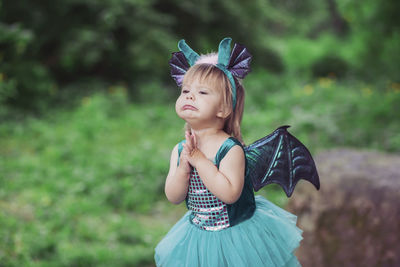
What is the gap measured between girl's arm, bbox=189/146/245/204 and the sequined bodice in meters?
0.09

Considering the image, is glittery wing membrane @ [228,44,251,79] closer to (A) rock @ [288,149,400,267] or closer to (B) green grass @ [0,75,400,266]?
(A) rock @ [288,149,400,267]

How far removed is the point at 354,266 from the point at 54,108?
5877 millimetres

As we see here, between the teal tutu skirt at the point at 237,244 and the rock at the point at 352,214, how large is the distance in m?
1.36

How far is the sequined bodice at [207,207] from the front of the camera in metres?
1.60

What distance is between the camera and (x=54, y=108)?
7.32 metres

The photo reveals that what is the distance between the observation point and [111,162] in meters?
5.14

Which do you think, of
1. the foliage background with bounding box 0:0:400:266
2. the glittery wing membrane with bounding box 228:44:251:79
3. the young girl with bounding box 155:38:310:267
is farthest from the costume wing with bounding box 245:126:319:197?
the foliage background with bounding box 0:0:400:266

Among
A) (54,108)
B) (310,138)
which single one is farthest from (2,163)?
(310,138)

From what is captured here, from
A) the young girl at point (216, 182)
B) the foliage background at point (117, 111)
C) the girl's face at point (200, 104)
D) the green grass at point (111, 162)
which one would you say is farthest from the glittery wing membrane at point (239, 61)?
the green grass at point (111, 162)

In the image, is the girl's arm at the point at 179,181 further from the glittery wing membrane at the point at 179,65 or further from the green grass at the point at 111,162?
the green grass at the point at 111,162

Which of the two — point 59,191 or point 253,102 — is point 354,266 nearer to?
point 59,191

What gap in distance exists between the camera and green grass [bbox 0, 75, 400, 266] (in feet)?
11.4

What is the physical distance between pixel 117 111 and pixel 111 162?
7.81ft

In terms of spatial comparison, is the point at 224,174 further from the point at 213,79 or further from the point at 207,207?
the point at 213,79
